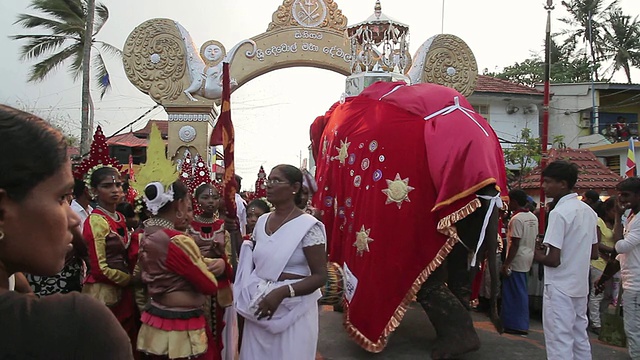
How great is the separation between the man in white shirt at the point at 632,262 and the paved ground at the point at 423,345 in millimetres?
358

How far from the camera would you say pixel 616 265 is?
5.43 m

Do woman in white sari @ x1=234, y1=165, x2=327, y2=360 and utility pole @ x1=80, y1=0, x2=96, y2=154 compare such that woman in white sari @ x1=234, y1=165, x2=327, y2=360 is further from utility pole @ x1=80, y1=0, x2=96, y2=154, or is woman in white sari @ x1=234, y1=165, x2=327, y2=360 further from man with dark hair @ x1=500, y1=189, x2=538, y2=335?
utility pole @ x1=80, y1=0, x2=96, y2=154

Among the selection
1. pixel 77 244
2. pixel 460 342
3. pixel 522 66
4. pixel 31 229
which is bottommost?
pixel 460 342

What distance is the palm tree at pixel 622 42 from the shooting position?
25.6 m

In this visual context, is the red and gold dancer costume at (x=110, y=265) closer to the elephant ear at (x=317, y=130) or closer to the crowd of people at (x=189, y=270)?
the crowd of people at (x=189, y=270)

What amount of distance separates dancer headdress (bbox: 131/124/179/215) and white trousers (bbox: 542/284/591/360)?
2809 millimetres

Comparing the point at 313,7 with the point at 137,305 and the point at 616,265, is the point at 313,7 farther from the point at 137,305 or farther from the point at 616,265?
the point at 137,305

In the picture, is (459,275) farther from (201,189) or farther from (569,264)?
(201,189)

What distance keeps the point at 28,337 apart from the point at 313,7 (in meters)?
10.1

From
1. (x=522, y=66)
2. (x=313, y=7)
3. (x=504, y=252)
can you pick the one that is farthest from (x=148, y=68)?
(x=522, y=66)

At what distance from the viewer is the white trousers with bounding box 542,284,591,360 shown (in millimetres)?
3799

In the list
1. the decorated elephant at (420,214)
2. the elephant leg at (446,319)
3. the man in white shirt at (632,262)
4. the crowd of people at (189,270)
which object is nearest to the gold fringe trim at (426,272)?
the decorated elephant at (420,214)

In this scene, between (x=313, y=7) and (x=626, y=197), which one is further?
(x=313, y=7)

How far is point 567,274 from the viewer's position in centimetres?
383
